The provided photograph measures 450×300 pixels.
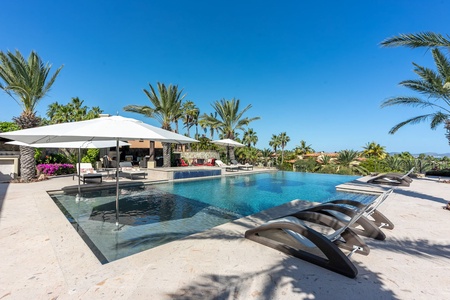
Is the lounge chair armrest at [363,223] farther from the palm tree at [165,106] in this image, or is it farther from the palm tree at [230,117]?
the palm tree at [230,117]

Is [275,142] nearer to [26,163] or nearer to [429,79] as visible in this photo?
[429,79]

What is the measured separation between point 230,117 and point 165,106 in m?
7.00

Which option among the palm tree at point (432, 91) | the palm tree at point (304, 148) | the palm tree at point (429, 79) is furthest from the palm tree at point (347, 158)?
the palm tree at point (304, 148)

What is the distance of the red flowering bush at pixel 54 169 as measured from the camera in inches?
505

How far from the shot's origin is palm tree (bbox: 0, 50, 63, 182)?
10172 mm

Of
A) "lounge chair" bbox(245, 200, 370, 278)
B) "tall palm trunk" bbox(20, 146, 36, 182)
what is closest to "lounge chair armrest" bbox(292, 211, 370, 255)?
"lounge chair" bbox(245, 200, 370, 278)

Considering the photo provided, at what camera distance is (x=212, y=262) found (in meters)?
3.20

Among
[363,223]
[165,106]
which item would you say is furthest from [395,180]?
[165,106]

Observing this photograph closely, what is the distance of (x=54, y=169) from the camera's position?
1331cm

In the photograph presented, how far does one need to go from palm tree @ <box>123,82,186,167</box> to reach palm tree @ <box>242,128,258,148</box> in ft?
69.6

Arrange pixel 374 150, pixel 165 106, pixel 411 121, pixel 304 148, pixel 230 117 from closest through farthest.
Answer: pixel 411 121 → pixel 165 106 → pixel 230 117 → pixel 374 150 → pixel 304 148

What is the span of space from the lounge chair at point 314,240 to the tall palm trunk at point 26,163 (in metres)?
12.7

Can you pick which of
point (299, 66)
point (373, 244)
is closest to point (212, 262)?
point (373, 244)

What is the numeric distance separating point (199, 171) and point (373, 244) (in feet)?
38.9
